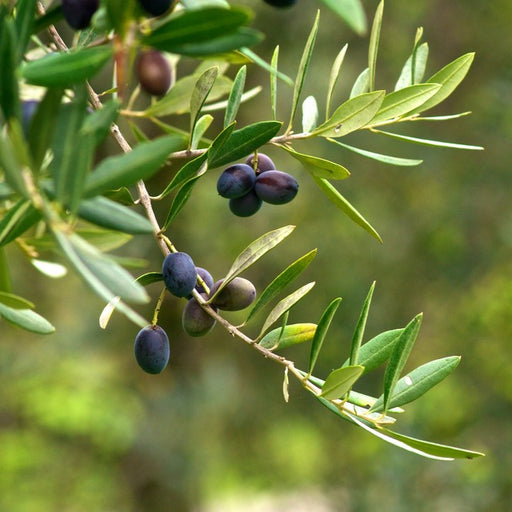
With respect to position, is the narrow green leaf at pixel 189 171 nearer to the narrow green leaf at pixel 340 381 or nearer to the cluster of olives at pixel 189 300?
the cluster of olives at pixel 189 300

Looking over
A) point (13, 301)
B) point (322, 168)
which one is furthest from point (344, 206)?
point (13, 301)

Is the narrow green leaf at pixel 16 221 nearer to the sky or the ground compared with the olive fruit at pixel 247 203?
nearer to the sky

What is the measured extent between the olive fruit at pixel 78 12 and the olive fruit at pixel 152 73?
16 cm

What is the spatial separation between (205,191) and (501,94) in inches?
54.8

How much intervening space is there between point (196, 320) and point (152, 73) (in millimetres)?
173

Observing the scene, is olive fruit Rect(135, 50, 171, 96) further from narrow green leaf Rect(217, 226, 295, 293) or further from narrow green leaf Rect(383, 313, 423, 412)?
narrow green leaf Rect(383, 313, 423, 412)

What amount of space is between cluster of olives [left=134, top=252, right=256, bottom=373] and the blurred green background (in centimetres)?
238

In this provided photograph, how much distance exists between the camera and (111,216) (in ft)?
1.19

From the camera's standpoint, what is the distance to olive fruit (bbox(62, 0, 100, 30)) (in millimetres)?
372

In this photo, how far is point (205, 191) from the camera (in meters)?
3.68

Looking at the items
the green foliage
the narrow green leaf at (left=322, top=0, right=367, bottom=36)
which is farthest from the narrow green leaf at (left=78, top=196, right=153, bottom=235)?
the narrow green leaf at (left=322, top=0, right=367, bottom=36)

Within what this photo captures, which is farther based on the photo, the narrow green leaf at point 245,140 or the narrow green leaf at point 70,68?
the narrow green leaf at point 245,140

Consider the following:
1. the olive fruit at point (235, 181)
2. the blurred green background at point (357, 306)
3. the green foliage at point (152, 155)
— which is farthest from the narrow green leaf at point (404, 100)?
the blurred green background at point (357, 306)

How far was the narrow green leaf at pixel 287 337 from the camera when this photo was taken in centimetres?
60
